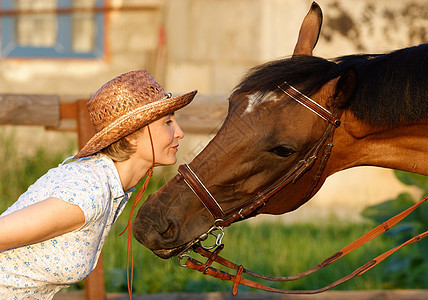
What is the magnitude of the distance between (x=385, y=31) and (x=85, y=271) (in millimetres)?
5049

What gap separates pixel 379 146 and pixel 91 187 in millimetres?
1222

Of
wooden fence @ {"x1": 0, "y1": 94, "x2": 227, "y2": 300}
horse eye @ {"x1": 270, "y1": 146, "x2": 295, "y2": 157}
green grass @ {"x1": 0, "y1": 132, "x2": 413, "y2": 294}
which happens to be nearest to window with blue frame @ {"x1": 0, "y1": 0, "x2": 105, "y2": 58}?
green grass @ {"x1": 0, "y1": 132, "x2": 413, "y2": 294}

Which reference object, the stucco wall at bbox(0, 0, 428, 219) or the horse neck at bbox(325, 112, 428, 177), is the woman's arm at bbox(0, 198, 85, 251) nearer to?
the horse neck at bbox(325, 112, 428, 177)

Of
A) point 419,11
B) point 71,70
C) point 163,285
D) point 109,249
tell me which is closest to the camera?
point 163,285

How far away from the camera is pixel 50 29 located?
857 cm

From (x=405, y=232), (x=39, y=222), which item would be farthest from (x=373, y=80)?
(x=405, y=232)

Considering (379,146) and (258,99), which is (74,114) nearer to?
(258,99)

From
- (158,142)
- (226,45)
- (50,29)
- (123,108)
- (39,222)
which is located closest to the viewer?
(39,222)

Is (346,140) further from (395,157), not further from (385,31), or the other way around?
(385,31)

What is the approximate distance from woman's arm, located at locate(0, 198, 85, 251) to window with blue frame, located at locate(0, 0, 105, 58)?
6347 millimetres

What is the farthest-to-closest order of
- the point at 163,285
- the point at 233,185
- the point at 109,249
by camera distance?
the point at 109,249 < the point at 163,285 < the point at 233,185

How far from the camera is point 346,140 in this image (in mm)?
2861

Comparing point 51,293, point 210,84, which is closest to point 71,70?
point 210,84

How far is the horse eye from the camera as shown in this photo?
2785 mm
